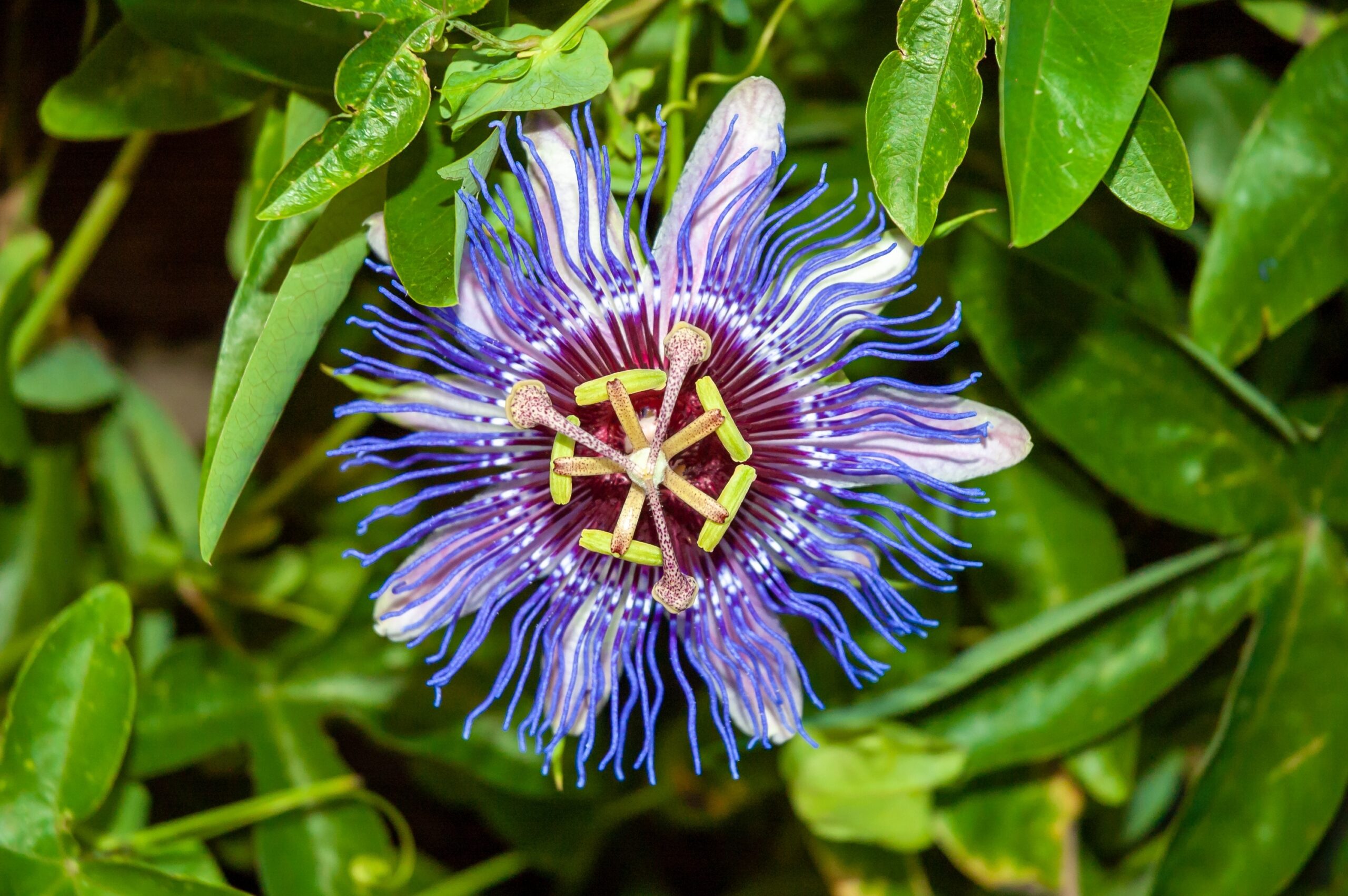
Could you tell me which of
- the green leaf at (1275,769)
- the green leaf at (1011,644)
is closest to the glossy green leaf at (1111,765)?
the green leaf at (1275,769)

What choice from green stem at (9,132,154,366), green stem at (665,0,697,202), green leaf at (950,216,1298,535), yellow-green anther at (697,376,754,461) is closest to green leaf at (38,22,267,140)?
green stem at (9,132,154,366)

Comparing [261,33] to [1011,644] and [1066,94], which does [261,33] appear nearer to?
[1066,94]

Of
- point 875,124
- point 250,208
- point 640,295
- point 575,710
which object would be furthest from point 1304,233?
point 250,208

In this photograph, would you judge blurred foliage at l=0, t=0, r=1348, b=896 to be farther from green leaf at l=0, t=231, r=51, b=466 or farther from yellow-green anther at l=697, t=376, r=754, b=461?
yellow-green anther at l=697, t=376, r=754, b=461

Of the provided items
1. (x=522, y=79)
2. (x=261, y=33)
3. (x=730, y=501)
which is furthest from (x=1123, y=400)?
(x=261, y=33)

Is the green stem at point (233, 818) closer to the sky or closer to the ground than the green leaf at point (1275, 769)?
closer to the ground

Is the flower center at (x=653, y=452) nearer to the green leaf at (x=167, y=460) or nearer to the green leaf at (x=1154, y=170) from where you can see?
the green leaf at (x=1154, y=170)
